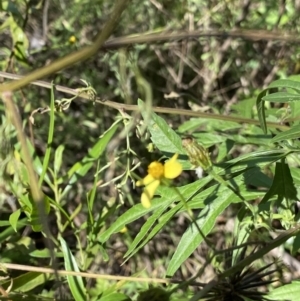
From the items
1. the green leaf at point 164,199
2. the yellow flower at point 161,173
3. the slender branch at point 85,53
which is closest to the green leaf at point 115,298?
the green leaf at point 164,199

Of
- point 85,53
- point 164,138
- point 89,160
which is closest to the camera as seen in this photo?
point 85,53

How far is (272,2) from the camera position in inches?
90.6

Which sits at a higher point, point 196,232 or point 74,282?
point 196,232

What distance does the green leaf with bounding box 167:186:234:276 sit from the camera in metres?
0.95

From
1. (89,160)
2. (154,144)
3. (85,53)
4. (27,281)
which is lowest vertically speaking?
(27,281)

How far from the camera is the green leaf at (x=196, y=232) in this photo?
0.95 metres

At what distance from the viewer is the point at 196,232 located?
3.13 ft

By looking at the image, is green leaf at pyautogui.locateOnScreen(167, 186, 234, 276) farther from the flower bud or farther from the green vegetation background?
the flower bud

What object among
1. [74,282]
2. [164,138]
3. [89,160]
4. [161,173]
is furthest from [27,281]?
[161,173]

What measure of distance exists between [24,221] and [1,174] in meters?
0.44

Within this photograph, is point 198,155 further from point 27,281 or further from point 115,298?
point 27,281

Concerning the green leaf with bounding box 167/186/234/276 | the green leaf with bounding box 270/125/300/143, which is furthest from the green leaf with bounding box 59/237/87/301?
the green leaf with bounding box 270/125/300/143

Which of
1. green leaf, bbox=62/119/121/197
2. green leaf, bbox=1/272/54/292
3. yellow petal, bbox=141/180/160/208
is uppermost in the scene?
yellow petal, bbox=141/180/160/208

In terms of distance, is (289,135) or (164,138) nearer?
(289,135)
